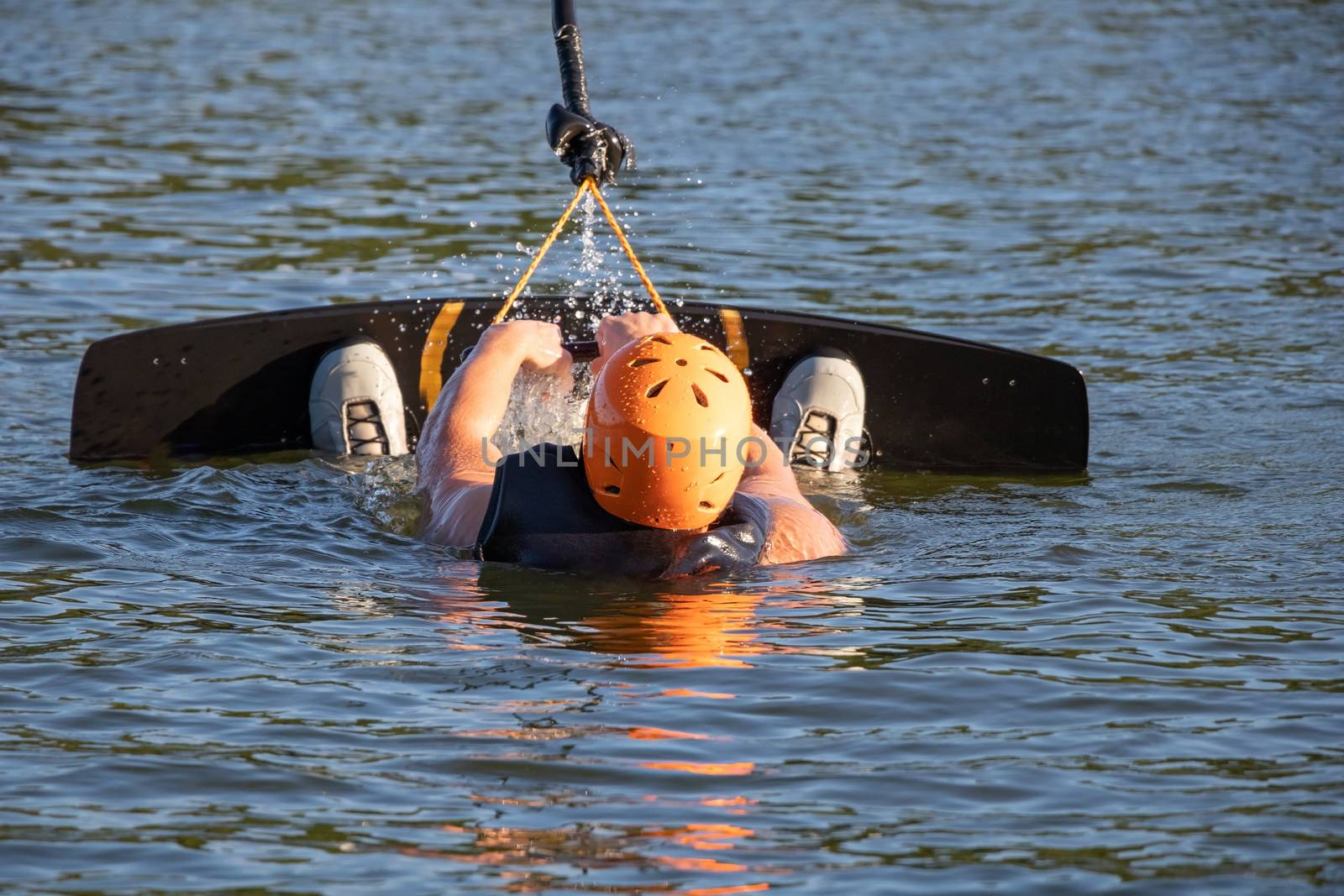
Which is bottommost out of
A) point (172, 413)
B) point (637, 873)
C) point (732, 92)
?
point (637, 873)

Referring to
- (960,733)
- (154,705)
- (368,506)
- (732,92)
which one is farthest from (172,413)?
(732,92)

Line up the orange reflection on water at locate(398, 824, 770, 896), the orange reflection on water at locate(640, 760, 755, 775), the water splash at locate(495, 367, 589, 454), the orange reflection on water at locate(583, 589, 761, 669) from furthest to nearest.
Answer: the water splash at locate(495, 367, 589, 454) → the orange reflection on water at locate(583, 589, 761, 669) → the orange reflection on water at locate(640, 760, 755, 775) → the orange reflection on water at locate(398, 824, 770, 896)

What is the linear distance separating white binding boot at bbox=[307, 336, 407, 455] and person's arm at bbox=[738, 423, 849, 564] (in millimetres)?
1871

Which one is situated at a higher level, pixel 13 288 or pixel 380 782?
pixel 13 288

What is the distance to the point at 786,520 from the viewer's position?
5.57 metres

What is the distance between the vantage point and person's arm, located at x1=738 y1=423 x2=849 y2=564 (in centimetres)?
557

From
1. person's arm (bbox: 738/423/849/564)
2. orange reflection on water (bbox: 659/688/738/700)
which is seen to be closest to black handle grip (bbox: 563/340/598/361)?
person's arm (bbox: 738/423/849/564)

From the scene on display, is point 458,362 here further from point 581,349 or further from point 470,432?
point 470,432

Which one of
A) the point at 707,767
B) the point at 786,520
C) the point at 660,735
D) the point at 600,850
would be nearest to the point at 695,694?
the point at 660,735

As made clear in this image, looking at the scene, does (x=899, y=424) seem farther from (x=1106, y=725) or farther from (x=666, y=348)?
(x=1106, y=725)

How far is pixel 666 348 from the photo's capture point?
16.3ft

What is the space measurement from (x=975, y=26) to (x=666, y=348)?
1756cm

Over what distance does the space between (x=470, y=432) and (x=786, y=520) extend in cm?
110

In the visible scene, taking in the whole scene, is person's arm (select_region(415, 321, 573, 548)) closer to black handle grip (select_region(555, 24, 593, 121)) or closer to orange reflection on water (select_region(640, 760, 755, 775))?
black handle grip (select_region(555, 24, 593, 121))
